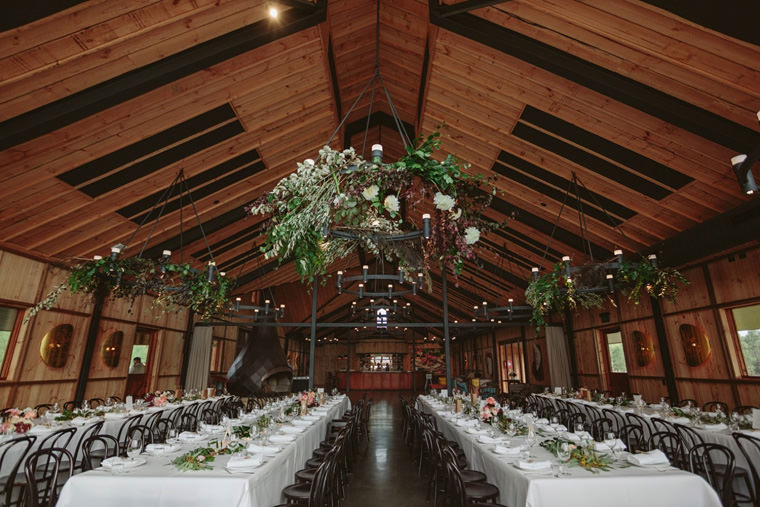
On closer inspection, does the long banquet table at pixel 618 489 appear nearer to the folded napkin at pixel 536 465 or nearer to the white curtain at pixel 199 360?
the folded napkin at pixel 536 465

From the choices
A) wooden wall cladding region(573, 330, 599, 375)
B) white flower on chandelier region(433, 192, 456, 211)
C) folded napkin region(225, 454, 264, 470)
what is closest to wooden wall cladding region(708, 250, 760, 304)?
wooden wall cladding region(573, 330, 599, 375)

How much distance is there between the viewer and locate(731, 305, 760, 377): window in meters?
6.25

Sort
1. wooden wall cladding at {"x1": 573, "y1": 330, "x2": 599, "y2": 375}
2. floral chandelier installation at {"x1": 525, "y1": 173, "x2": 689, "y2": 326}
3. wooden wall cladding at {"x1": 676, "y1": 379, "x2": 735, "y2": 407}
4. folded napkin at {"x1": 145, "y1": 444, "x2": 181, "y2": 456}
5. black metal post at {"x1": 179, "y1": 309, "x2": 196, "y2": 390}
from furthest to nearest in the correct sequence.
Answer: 1. black metal post at {"x1": 179, "y1": 309, "x2": 196, "y2": 390}
2. wooden wall cladding at {"x1": 573, "y1": 330, "x2": 599, "y2": 375}
3. wooden wall cladding at {"x1": 676, "y1": 379, "x2": 735, "y2": 407}
4. floral chandelier installation at {"x1": 525, "y1": 173, "x2": 689, "y2": 326}
5. folded napkin at {"x1": 145, "y1": 444, "x2": 181, "y2": 456}

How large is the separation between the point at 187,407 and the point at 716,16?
923 cm

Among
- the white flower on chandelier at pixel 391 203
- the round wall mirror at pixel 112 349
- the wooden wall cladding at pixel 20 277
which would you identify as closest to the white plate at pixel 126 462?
the white flower on chandelier at pixel 391 203

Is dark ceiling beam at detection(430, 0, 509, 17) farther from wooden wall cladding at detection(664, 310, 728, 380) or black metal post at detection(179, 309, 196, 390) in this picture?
black metal post at detection(179, 309, 196, 390)

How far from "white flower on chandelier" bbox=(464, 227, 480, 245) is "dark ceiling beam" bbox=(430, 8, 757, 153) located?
3117 millimetres

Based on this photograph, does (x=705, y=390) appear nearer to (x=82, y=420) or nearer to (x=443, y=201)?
(x=443, y=201)

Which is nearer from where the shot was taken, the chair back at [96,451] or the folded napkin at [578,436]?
the folded napkin at [578,436]

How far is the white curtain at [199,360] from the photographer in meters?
11.4

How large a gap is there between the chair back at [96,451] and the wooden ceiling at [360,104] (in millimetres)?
3223

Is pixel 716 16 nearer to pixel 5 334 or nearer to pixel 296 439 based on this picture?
pixel 296 439

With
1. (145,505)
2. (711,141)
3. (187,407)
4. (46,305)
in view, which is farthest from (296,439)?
(711,141)

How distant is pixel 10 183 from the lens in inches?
195
